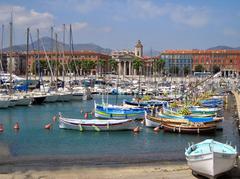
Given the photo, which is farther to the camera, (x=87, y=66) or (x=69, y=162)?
(x=87, y=66)

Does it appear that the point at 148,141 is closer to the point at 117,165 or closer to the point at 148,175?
the point at 117,165

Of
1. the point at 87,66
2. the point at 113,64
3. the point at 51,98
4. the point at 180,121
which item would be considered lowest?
the point at 180,121

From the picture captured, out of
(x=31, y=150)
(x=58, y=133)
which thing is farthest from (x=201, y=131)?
(x=31, y=150)

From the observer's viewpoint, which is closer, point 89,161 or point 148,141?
point 89,161

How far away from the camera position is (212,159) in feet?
62.1

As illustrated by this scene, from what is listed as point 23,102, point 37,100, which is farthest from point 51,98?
point 23,102

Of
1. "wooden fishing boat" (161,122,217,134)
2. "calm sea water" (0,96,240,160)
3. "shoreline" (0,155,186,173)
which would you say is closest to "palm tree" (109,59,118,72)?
"calm sea water" (0,96,240,160)

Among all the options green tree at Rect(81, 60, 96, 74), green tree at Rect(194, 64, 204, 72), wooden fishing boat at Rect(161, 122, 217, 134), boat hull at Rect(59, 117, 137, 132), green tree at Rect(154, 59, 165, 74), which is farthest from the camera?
green tree at Rect(194, 64, 204, 72)

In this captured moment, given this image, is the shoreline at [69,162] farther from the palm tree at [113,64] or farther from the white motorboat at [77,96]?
the palm tree at [113,64]

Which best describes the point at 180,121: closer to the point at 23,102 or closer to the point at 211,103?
the point at 211,103

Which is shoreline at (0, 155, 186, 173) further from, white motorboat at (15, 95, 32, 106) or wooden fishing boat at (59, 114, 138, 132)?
white motorboat at (15, 95, 32, 106)

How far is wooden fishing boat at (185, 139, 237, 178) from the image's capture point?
1902cm

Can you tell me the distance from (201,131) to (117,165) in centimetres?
1470

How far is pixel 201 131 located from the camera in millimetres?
37969
